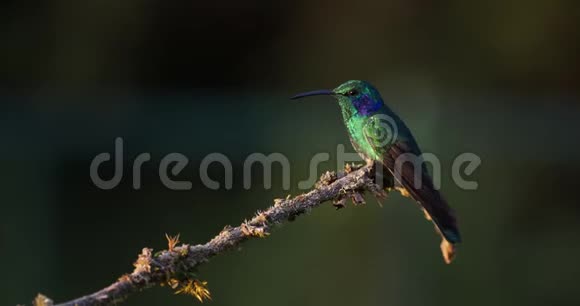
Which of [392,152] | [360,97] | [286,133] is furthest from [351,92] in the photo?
[286,133]

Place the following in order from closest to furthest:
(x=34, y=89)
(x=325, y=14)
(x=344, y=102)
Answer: (x=344, y=102), (x=34, y=89), (x=325, y=14)

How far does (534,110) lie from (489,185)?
0.80 m

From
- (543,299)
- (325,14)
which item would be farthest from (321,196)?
(325,14)

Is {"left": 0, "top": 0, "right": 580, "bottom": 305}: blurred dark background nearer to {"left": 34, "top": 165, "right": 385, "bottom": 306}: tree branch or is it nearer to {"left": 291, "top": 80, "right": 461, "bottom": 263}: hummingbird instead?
{"left": 291, "top": 80, "right": 461, "bottom": 263}: hummingbird

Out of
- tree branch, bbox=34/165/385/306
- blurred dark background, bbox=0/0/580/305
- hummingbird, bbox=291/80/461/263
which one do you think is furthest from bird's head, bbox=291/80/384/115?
blurred dark background, bbox=0/0/580/305

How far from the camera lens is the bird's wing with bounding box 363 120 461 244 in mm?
2232

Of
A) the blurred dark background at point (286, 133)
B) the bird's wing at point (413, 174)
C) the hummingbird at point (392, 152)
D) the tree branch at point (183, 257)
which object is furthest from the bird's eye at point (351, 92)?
the blurred dark background at point (286, 133)

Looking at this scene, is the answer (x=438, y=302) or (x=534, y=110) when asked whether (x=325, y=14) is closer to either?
(x=534, y=110)

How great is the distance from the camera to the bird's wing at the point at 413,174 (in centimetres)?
223

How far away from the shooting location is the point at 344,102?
3.00 meters

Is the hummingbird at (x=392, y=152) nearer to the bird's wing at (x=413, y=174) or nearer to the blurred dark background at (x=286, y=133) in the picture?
the bird's wing at (x=413, y=174)

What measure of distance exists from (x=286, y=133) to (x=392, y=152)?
2381mm

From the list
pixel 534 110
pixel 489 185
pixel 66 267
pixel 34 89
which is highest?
pixel 34 89

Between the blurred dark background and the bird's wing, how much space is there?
1.87 meters
